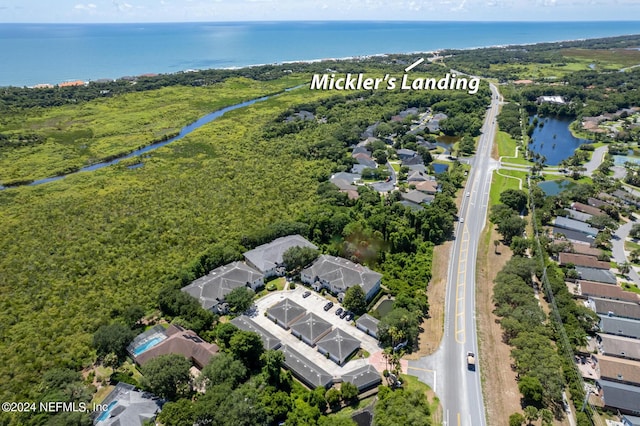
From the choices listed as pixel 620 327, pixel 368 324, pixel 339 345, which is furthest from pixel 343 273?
pixel 620 327

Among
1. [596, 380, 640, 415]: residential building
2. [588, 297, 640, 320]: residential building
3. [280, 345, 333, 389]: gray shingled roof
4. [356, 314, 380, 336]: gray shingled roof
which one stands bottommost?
[280, 345, 333, 389]: gray shingled roof

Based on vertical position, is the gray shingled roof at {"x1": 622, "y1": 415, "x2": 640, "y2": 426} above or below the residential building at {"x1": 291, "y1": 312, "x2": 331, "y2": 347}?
below

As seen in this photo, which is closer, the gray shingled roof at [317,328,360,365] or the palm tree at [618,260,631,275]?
the gray shingled roof at [317,328,360,365]

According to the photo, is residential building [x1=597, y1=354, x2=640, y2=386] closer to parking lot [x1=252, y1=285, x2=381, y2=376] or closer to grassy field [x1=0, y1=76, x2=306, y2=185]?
parking lot [x1=252, y1=285, x2=381, y2=376]

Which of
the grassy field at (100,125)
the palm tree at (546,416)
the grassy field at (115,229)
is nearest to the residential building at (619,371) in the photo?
the palm tree at (546,416)

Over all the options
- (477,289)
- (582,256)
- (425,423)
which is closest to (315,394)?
(425,423)

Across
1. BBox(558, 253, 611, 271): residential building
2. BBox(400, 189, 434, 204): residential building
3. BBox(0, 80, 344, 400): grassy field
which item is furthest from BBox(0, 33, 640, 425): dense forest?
BBox(558, 253, 611, 271): residential building

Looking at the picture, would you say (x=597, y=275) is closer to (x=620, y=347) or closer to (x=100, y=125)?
(x=620, y=347)
